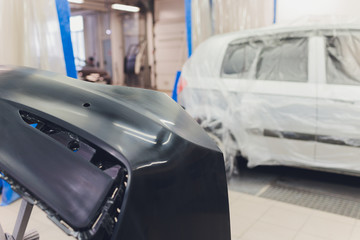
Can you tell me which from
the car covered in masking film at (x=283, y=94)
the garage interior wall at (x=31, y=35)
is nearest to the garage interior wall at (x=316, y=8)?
the car covered in masking film at (x=283, y=94)

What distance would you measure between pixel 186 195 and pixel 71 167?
0.33 m

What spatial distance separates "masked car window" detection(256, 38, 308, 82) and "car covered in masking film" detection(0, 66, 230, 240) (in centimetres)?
195

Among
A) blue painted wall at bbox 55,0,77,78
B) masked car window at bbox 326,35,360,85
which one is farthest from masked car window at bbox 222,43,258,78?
blue painted wall at bbox 55,0,77,78

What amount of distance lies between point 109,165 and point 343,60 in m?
2.34

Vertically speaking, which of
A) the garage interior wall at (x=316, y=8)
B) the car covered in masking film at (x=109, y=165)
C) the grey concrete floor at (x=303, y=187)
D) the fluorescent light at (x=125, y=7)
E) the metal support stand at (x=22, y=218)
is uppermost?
the fluorescent light at (x=125, y=7)

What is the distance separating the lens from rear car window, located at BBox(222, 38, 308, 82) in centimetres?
281

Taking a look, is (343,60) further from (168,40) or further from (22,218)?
(168,40)

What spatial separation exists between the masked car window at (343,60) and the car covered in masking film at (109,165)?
1.95m

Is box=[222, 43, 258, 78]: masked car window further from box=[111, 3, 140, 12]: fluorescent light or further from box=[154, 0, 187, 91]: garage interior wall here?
box=[111, 3, 140, 12]: fluorescent light

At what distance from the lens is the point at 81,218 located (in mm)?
854

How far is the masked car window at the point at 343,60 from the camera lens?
260 centimetres

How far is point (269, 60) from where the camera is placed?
2949mm

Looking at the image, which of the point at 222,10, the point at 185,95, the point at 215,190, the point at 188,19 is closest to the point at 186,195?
the point at 215,190

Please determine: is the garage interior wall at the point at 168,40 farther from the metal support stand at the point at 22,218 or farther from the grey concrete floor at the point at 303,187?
the metal support stand at the point at 22,218
